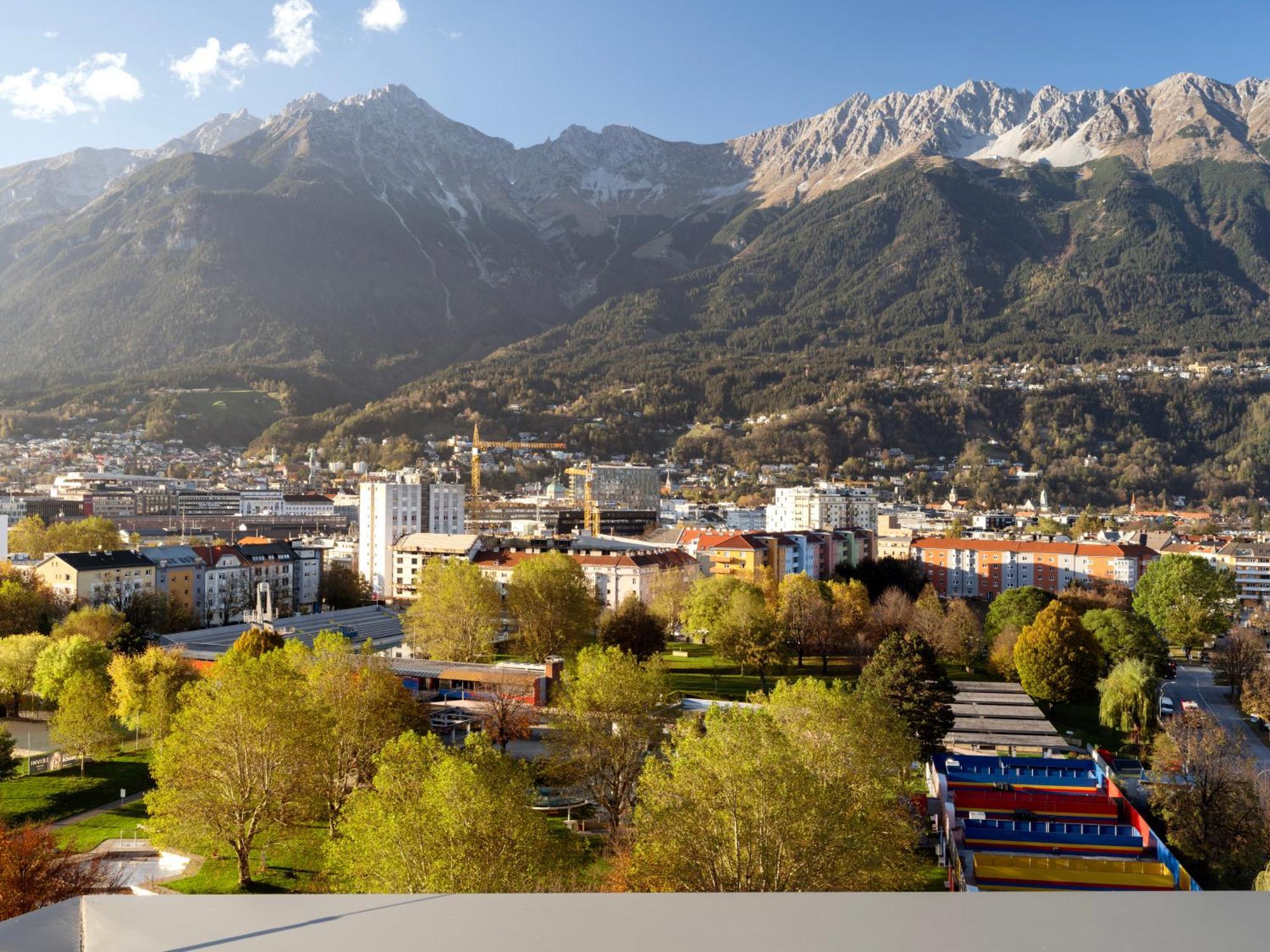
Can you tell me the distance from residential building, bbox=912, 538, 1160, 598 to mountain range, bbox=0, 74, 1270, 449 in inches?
2773

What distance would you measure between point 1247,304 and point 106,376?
454ft

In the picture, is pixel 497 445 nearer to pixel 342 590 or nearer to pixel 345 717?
pixel 342 590

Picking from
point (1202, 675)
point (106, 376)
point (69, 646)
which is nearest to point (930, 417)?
point (1202, 675)

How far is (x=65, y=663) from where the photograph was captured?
2234cm

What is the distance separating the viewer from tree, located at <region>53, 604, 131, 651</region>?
1029 inches

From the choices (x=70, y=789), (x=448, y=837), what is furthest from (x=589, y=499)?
(x=448, y=837)

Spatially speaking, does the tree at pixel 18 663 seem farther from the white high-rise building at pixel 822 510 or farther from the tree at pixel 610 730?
the white high-rise building at pixel 822 510

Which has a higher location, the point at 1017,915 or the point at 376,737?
the point at 1017,915

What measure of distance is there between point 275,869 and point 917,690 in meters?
12.2

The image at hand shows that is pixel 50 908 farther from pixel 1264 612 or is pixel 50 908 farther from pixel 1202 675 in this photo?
pixel 1264 612

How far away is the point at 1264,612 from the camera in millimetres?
43688

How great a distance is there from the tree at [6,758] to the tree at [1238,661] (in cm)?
2820

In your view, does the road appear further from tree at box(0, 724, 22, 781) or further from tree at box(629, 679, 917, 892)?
tree at box(0, 724, 22, 781)

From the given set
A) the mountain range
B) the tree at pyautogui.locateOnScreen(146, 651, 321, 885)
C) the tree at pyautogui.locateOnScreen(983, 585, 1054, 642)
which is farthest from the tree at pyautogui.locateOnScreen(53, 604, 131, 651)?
the mountain range
